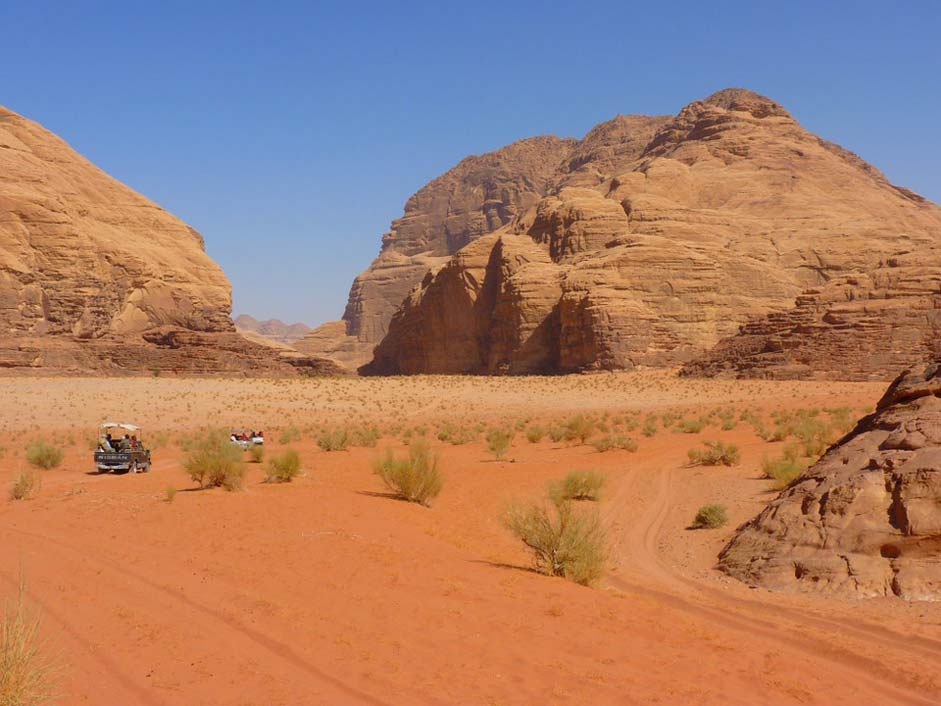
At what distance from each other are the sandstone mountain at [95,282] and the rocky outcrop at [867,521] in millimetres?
54511

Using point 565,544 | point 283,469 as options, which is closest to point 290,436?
point 283,469

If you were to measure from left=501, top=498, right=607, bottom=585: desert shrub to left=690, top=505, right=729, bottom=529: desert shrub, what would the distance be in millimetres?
3649

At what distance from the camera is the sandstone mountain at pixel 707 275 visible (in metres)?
49.6

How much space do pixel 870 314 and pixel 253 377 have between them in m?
40.8

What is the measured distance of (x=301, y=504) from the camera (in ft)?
43.8

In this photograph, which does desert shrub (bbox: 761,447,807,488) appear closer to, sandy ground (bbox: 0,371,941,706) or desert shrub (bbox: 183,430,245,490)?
sandy ground (bbox: 0,371,941,706)

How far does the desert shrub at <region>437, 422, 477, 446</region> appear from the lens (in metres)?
28.1

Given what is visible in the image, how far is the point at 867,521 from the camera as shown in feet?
31.2

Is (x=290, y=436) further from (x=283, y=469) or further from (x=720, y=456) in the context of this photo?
(x=720, y=456)

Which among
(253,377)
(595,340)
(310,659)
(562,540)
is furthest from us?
(253,377)

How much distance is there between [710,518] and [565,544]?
4595 mm

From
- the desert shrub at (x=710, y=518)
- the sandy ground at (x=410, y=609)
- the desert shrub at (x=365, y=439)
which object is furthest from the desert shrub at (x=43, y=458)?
the desert shrub at (x=710, y=518)

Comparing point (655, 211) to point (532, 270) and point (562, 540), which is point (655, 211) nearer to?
point (532, 270)

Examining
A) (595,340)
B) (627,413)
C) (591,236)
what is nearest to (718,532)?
(627,413)
